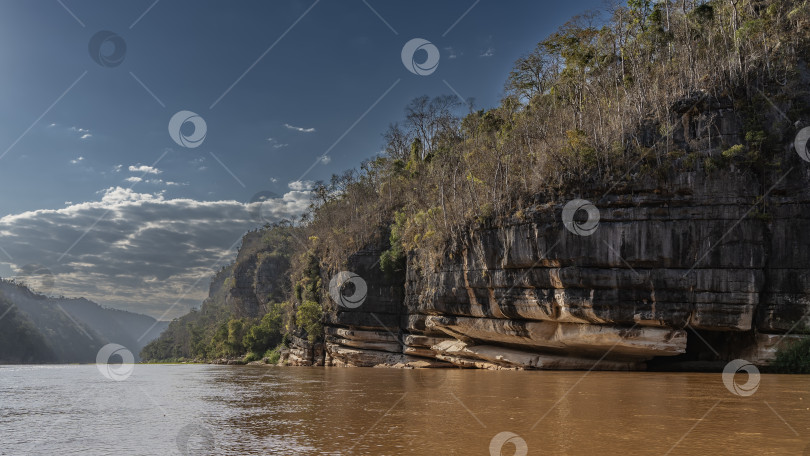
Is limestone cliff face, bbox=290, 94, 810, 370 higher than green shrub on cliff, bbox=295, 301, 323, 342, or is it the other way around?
limestone cliff face, bbox=290, 94, 810, 370

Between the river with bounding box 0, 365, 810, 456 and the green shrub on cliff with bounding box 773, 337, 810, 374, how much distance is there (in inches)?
187

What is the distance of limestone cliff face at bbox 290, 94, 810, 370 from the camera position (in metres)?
21.3

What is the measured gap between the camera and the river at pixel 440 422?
7590 millimetres

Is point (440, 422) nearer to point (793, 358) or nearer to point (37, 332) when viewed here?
point (793, 358)

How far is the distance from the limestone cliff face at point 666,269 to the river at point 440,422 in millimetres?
5686

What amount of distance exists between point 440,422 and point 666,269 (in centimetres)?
1722

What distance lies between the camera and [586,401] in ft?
40.7

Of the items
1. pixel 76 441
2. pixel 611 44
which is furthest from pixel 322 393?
pixel 611 44

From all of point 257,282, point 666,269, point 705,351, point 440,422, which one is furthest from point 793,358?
point 257,282

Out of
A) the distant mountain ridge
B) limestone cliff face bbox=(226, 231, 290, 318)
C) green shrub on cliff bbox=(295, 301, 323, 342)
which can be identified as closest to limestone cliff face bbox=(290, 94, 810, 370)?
green shrub on cliff bbox=(295, 301, 323, 342)

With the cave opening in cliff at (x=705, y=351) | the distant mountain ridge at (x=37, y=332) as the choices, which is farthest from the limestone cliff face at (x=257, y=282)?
the cave opening in cliff at (x=705, y=351)

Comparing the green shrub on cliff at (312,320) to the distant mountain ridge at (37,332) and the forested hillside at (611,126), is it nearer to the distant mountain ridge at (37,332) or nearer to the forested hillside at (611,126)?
the forested hillside at (611,126)

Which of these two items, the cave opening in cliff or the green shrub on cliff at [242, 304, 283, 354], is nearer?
the cave opening in cliff

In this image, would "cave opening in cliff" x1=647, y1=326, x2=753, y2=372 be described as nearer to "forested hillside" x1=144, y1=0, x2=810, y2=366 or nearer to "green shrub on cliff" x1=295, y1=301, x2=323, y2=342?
"forested hillside" x1=144, y1=0, x2=810, y2=366
